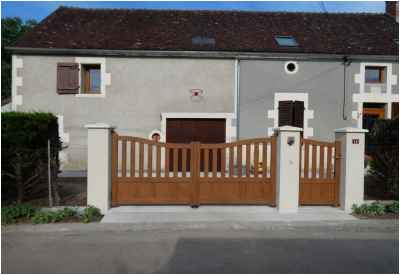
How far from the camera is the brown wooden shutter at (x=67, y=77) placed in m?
12.3

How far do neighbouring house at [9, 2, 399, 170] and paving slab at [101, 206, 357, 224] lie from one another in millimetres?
5828

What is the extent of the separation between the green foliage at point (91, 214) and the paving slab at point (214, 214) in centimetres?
15

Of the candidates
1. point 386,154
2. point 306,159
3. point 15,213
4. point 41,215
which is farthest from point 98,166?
point 386,154

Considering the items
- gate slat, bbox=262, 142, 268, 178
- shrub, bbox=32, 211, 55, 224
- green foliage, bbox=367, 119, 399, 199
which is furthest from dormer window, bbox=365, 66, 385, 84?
shrub, bbox=32, 211, 55, 224

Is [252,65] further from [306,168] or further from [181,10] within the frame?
[306,168]

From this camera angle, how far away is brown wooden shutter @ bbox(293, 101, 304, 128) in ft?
41.5

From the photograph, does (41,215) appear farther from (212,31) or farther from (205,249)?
(212,31)

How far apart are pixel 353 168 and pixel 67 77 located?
9782mm

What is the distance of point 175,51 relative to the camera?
12.4m

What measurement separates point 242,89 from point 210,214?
23.3 ft

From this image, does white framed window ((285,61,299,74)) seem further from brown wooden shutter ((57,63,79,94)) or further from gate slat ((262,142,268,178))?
brown wooden shutter ((57,63,79,94))

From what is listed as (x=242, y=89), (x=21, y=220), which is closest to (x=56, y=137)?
(x=21, y=220)

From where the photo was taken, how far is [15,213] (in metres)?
5.93

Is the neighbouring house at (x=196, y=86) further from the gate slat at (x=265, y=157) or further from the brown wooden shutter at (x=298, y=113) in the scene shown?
the gate slat at (x=265, y=157)
